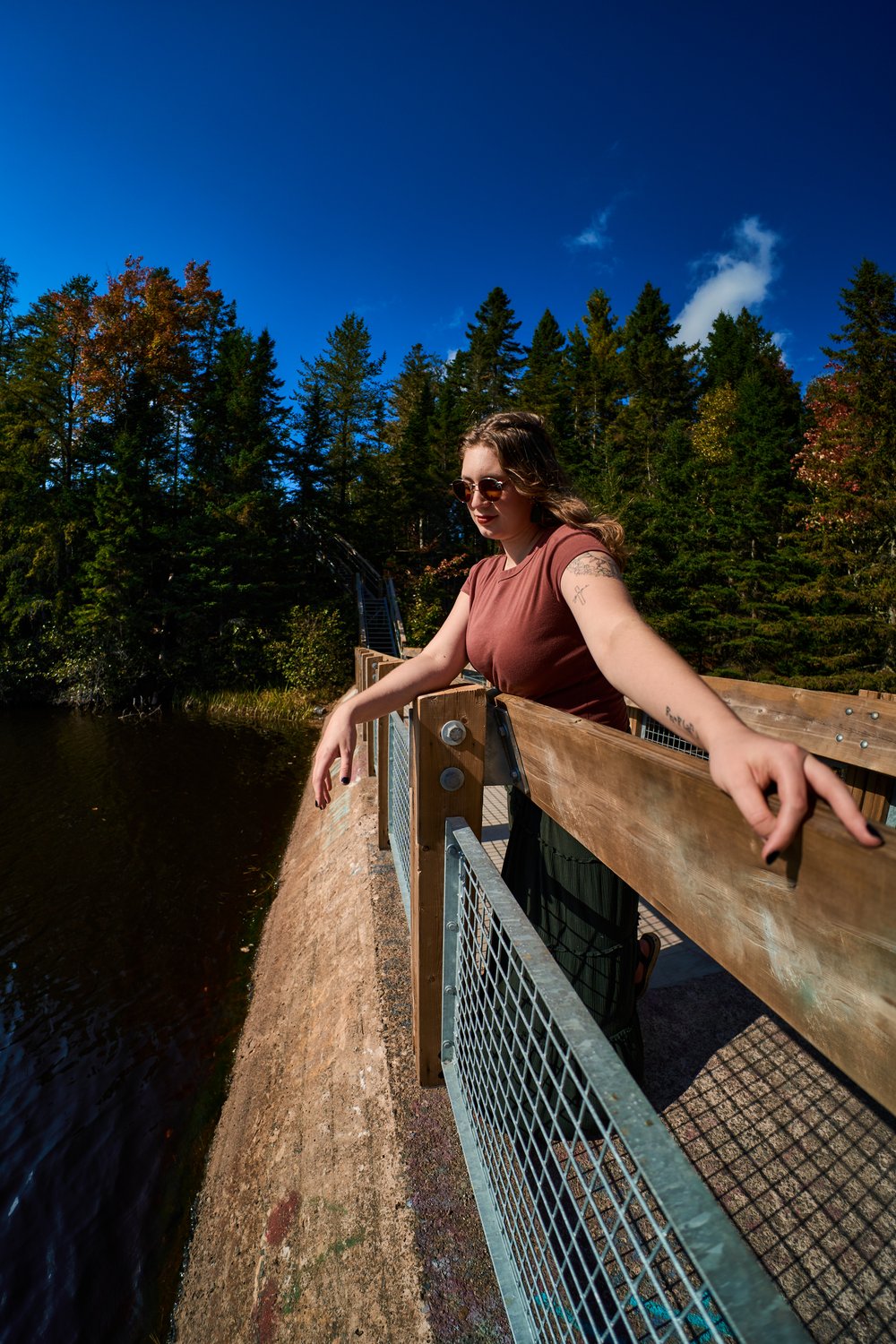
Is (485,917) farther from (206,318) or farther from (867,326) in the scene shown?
(206,318)

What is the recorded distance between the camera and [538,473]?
170cm

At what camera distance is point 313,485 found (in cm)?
2281

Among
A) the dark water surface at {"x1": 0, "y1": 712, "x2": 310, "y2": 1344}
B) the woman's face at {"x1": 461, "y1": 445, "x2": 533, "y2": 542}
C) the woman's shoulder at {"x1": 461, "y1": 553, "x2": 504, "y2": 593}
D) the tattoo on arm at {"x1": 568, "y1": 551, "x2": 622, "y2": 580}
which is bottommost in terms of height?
the dark water surface at {"x1": 0, "y1": 712, "x2": 310, "y2": 1344}

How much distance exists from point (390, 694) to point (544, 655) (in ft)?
1.60

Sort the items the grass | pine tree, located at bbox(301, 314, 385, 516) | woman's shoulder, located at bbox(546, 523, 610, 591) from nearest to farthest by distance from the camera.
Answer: woman's shoulder, located at bbox(546, 523, 610, 591), the grass, pine tree, located at bbox(301, 314, 385, 516)

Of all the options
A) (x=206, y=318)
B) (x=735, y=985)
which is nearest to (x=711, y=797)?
(x=735, y=985)

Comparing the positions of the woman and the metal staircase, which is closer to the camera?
the woman

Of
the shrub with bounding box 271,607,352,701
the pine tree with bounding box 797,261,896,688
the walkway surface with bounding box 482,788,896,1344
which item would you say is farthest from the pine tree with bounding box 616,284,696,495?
the walkway surface with bounding box 482,788,896,1344

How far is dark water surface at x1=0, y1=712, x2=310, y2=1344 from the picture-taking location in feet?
8.45

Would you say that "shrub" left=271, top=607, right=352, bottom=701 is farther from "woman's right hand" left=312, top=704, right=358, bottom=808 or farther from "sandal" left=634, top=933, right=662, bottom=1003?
"woman's right hand" left=312, top=704, right=358, bottom=808

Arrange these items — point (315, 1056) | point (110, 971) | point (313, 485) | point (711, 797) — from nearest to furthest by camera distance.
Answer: point (711, 797), point (315, 1056), point (110, 971), point (313, 485)

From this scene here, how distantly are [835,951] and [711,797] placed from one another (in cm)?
19

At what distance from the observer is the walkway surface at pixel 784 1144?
1.47 metres

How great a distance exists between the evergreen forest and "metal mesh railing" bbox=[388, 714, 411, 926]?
11.6m
